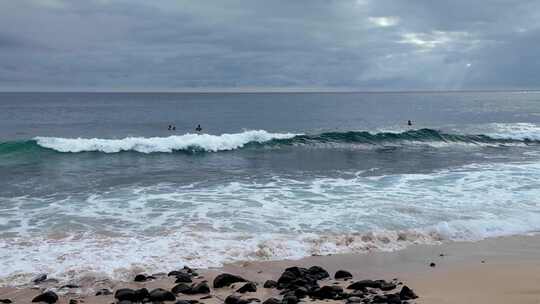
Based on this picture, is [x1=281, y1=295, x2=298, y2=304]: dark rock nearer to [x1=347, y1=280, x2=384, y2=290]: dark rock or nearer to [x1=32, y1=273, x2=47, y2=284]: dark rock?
[x1=347, y1=280, x2=384, y2=290]: dark rock

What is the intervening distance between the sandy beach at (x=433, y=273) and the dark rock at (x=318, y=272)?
0.36 feet

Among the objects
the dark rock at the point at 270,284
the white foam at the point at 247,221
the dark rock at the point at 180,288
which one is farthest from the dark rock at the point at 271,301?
the white foam at the point at 247,221

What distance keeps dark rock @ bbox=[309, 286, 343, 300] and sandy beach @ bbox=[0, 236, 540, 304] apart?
0.69 ft

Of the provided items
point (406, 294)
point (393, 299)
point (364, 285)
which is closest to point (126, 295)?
point (364, 285)

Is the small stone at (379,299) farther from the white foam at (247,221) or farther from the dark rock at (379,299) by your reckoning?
the white foam at (247,221)

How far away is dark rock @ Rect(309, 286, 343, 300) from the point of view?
757cm

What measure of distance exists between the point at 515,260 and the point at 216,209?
7175mm

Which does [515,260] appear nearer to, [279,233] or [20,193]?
[279,233]

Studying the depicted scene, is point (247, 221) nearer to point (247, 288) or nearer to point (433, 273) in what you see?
point (247, 288)

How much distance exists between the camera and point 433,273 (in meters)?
8.91

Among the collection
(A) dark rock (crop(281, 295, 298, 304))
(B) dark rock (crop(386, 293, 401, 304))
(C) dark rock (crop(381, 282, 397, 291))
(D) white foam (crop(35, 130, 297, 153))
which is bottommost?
(C) dark rock (crop(381, 282, 397, 291))

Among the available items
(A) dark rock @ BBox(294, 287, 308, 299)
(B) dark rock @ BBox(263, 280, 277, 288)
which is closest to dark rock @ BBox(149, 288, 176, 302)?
(B) dark rock @ BBox(263, 280, 277, 288)

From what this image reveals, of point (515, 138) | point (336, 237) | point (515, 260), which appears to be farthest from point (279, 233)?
point (515, 138)

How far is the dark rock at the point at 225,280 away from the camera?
319 inches
